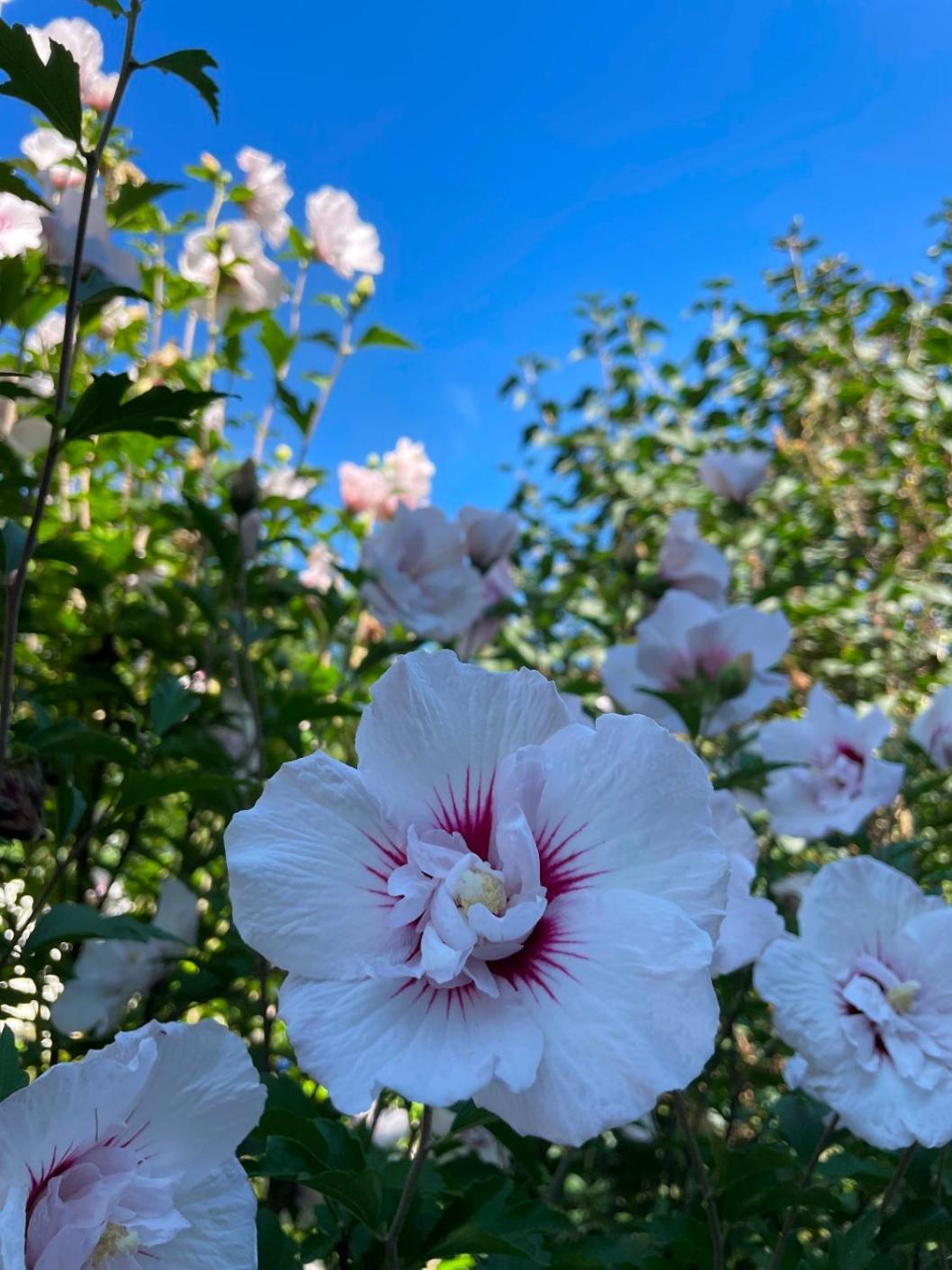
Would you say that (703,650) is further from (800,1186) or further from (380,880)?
(380,880)

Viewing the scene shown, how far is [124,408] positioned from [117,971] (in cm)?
62

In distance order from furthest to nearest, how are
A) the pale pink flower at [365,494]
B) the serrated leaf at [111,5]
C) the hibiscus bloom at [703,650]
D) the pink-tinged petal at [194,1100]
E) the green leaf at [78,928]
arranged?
the pale pink flower at [365,494]
the hibiscus bloom at [703,650]
the serrated leaf at [111,5]
the green leaf at [78,928]
the pink-tinged petal at [194,1100]

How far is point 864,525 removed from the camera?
3.00m

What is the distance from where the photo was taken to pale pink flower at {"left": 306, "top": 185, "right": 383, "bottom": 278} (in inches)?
75.2

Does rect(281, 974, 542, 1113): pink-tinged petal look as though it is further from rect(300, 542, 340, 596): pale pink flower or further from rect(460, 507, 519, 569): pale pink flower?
rect(300, 542, 340, 596): pale pink flower

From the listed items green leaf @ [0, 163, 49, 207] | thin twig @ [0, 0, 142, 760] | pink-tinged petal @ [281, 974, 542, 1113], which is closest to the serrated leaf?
thin twig @ [0, 0, 142, 760]

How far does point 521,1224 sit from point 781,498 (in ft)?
8.64

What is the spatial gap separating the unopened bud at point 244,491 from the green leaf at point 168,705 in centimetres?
42

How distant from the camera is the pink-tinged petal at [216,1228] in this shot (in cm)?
53

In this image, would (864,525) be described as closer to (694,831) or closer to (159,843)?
(159,843)

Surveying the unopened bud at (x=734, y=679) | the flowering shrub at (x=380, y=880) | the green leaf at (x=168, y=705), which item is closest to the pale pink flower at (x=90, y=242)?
the flowering shrub at (x=380, y=880)

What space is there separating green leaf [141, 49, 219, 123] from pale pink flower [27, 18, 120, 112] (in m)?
0.68

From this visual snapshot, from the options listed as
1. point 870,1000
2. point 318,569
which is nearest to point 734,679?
point 870,1000

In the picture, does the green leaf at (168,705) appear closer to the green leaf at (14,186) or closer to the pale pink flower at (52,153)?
the green leaf at (14,186)
